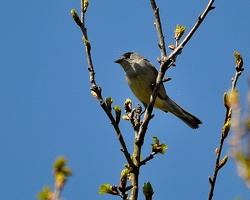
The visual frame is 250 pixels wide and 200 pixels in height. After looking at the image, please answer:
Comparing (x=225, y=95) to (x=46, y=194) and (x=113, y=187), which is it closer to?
(x=113, y=187)

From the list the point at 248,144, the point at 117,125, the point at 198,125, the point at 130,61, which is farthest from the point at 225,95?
the point at 130,61

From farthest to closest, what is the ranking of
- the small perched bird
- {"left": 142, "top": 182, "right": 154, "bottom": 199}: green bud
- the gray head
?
the gray head, the small perched bird, {"left": 142, "top": 182, "right": 154, "bottom": 199}: green bud

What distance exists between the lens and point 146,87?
8422mm

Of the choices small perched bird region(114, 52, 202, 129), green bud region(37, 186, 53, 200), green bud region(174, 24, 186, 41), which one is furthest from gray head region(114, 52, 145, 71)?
green bud region(37, 186, 53, 200)

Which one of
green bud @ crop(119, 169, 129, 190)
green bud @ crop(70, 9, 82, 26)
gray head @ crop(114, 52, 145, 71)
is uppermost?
gray head @ crop(114, 52, 145, 71)

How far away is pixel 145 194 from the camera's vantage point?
3.47 meters

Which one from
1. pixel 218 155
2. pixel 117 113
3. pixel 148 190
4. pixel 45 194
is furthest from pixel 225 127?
pixel 45 194

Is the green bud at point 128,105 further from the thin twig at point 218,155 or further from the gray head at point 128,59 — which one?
the gray head at point 128,59

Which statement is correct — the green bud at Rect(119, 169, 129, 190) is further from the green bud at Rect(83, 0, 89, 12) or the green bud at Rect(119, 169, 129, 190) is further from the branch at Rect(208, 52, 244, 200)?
the green bud at Rect(83, 0, 89, 12)

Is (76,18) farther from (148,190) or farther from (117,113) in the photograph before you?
(148,190)

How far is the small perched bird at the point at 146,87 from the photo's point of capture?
8422 mm

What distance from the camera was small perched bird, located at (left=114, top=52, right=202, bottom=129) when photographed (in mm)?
8422

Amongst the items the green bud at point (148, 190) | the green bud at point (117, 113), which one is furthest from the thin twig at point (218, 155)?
the green bud at point (117, 113)

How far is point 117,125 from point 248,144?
7.60ft
